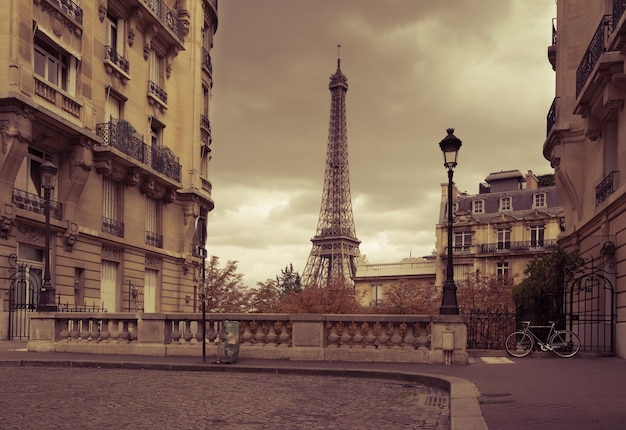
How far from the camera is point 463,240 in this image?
Answer: 75625 millimetres

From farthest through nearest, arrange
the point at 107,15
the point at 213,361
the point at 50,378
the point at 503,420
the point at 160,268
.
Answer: the point at 160,268 → the point at 107,15 → the point at 213,361 → the point at 50,378 → the point at 503,420

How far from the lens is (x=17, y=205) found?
22.8 metres

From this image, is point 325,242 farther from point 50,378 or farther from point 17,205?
point 50,378

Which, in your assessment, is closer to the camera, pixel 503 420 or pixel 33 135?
pixel 503 420

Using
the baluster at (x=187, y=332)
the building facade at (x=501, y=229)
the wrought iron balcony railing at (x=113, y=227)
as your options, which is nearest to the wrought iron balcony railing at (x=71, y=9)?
the wrought iron balcony railing at (x=113, y=227)

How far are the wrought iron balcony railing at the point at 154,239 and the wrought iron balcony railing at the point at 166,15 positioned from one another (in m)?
10.2

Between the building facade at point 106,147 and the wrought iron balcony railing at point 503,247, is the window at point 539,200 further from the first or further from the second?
the building facade at point 106,147

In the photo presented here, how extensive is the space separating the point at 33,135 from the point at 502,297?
43.7 m

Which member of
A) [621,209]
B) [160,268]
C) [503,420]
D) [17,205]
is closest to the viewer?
[503,420]

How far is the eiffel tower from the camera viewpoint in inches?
4001

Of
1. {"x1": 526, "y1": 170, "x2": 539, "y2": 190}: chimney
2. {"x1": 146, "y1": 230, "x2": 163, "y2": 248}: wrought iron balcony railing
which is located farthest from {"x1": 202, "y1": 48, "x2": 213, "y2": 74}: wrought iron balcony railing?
{"x1": 526, "y1": 170, "x2": 539, "y2": 190}: chimney

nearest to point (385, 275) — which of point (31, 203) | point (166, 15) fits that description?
point (166, 15)

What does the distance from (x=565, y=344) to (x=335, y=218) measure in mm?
84113

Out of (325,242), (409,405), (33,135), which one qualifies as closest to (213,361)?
(409,405)
